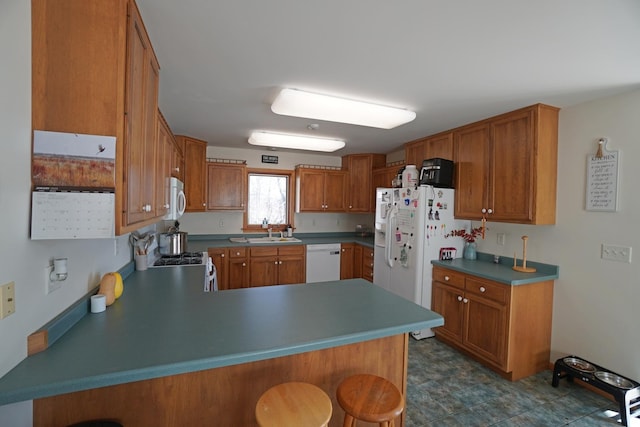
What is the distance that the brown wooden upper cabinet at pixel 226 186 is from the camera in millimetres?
4207

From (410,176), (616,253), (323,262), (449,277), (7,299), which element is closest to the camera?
(7,299)

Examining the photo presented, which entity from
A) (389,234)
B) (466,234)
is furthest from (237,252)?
(466,234)

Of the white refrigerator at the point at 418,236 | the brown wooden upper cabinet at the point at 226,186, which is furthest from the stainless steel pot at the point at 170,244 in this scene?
the white refrigerator at the point at 418,236

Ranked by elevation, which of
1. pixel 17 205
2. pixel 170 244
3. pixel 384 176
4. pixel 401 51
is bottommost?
pixel 170 244

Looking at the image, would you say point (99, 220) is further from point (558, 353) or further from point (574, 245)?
point (558, 353)

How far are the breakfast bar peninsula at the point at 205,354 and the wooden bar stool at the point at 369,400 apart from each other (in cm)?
19

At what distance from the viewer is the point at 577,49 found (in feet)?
5.33

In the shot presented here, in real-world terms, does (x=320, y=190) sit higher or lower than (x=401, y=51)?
lower

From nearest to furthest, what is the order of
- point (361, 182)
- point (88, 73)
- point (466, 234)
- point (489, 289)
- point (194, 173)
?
1. point (88, 73)
2. point (489, 289)
3. point (466, 234)
4. point (194, 173)
5. point (361, 182)

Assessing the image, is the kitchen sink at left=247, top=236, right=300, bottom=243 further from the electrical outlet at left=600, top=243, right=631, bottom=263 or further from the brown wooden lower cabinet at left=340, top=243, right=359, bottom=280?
the electrical outlet at left=600, top=243, right=631, bottom=263

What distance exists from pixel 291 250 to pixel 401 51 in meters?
3.23

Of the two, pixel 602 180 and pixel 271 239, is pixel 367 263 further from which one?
pixel 602 180

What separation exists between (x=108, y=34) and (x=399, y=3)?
120 cm

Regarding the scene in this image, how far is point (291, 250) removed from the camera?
439 centimetres
